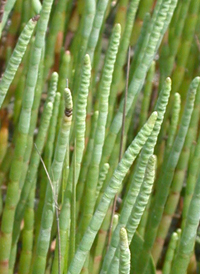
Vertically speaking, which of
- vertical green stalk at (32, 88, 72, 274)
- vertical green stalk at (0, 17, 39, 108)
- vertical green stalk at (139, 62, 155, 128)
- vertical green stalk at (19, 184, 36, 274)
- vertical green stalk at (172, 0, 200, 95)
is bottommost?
vertical green stalk at (19, 184, 36, 274)

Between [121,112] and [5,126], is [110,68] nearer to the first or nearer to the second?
[121,112]

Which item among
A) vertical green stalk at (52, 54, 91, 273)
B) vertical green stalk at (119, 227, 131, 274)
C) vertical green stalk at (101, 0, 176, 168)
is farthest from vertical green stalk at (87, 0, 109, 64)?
vertical green stalk at (119, 227, 131, 274)

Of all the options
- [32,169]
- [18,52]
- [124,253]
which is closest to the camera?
[124,253]

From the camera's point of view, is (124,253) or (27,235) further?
(27,235)

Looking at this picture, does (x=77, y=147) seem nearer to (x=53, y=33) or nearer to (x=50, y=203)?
(x=50, y=203)

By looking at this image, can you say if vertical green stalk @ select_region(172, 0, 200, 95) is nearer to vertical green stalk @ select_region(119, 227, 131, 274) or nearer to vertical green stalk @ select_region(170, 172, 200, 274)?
vertical green stalk @ select_region(170, 172, 200, 274)

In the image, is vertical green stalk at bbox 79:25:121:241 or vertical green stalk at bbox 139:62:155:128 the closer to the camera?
vertical green stalk at bbox 79:25:121:241

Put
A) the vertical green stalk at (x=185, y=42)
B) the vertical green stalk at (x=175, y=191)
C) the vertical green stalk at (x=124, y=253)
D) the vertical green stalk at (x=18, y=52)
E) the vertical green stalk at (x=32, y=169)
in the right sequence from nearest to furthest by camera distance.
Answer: the vertical green stalk at (x=124, y=253), the vertical green stalk at (x=18, y=52), the vertical green stalk at (x=32, y=169), the vertical green stalk at (x=175, y=191), the vertical green stalk at (x=185, y=42)

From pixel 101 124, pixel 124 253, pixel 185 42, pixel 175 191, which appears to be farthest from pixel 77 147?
pixel 185 42

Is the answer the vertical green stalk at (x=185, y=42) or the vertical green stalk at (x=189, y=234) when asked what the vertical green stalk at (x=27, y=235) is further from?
the vertical green stalk at (x=185, y=42)

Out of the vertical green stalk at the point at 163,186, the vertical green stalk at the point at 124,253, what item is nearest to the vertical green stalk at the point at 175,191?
the vertical green stalk at the point at 163,186

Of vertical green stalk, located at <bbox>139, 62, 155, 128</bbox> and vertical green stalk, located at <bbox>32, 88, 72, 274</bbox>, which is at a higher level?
vertical green stalk, located at <bbox>139, 62, 155, 128</bbox>
